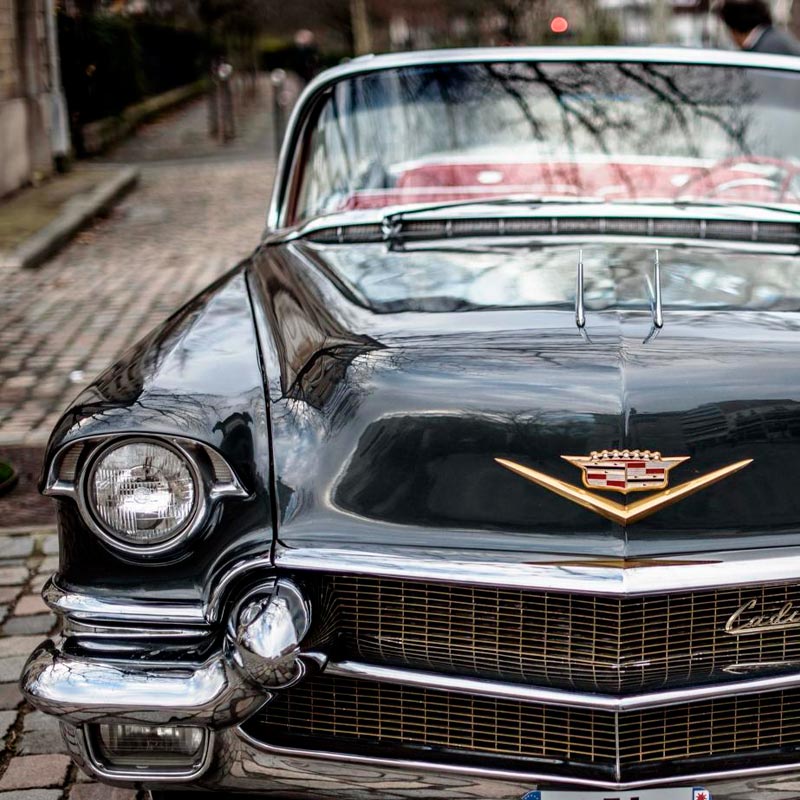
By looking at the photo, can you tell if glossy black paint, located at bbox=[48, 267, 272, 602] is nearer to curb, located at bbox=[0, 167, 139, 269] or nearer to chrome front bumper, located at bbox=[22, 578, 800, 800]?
chrome front bumper, located at bbox=[22, 578, 800, 800]

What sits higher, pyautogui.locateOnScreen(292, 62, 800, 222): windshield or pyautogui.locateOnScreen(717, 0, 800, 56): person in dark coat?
pyautogui.locateOnScreen(717, 0, 800, 56): person in dark coat

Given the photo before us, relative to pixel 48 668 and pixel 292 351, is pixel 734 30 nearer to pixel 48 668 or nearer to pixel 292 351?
pixel 292 351

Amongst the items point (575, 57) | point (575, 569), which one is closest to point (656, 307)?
point (575, 569)

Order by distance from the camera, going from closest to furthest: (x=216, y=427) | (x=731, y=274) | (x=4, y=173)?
(x=216, y=427)
(x=731, y=274)
(x=4, y=173)

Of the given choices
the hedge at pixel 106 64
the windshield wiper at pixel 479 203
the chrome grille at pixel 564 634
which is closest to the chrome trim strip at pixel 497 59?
the windshield wiper at pixel 479 203

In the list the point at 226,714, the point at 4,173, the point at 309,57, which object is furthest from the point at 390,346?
the point at 309,57

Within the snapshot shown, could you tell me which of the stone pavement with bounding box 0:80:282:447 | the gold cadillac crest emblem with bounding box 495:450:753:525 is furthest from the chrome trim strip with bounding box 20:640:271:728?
the stone pavement with bounding box 0:80:282:447

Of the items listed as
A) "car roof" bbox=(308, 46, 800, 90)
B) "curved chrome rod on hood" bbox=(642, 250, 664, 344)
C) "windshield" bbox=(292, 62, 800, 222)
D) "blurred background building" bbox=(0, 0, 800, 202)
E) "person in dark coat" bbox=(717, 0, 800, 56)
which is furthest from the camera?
"blurred background building" bbox=(0, 0, 800, 202)

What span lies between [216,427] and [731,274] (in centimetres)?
118

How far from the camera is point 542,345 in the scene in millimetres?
2160

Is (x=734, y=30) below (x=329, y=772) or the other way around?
the other way around

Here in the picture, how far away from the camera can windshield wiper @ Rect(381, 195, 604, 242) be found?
310 centimetres

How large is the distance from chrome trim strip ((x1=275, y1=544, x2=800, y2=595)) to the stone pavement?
3484 millimetres

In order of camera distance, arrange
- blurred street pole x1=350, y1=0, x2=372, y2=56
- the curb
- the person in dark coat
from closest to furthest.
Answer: the person in dark coat < the curb < blurred street pole x1=350, y1=0, x2=372, y2=56
